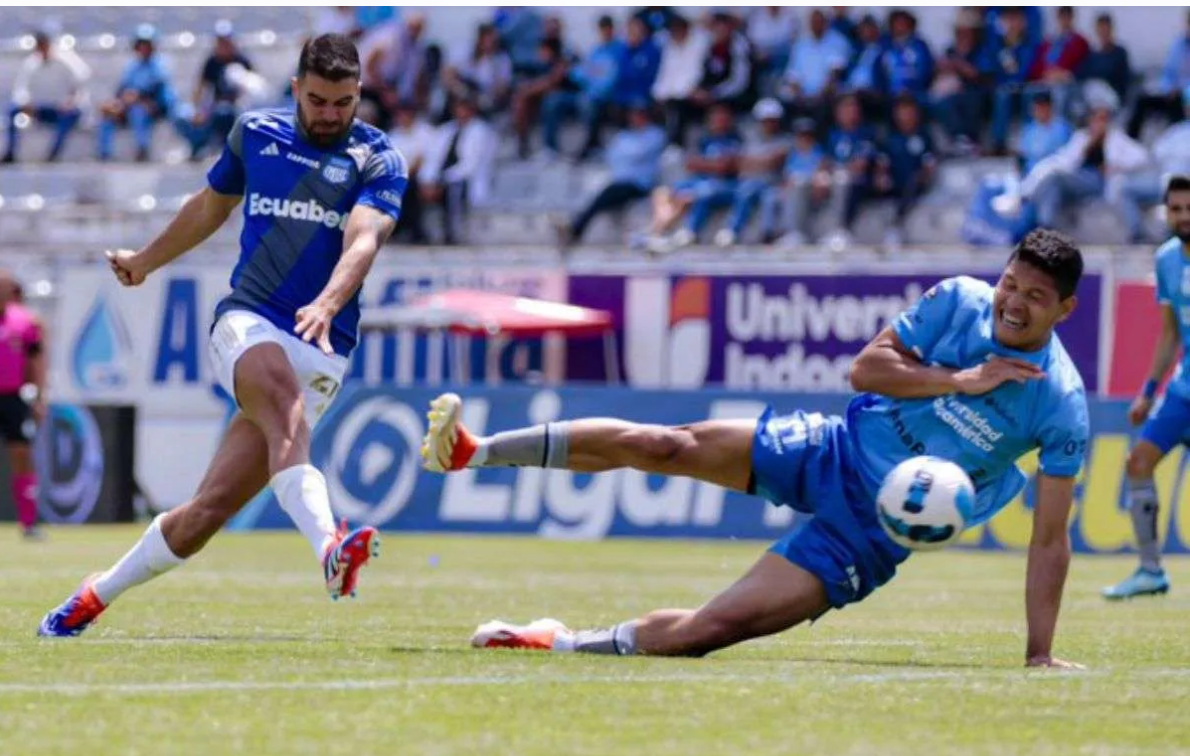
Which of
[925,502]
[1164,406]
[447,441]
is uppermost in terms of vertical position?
[447,441]

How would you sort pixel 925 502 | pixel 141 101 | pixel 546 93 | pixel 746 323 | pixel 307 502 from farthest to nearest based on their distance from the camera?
pixel 141 101 < pixel 546 93 < pixel 746 323 < pixel 307 502 < pixel 925 502

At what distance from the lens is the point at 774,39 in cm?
2838

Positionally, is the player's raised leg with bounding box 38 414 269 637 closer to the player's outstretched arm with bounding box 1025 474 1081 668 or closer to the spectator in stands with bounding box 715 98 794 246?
the player's outstretched arm with bounding box 1025 474 1081 668

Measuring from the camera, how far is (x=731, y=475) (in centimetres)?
917

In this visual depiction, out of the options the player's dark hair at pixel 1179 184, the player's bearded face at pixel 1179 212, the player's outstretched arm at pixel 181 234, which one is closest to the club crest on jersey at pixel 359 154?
the player's outstretched arm at pixel 181 234

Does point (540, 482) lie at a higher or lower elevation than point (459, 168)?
lower

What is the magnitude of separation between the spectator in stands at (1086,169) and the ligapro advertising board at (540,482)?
389 cm

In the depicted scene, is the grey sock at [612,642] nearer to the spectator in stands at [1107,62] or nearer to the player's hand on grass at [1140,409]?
the player's hand on grass at [1140,409]

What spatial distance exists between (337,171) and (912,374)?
8.70 ft

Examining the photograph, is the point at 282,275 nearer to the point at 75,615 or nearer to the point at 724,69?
the point at 75,615

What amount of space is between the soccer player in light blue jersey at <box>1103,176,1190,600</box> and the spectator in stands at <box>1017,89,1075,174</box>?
10147mm

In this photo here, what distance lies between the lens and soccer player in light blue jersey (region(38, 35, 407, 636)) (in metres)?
9.72

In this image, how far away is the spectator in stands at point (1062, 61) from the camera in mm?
25688

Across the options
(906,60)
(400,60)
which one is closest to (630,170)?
(906,60)
